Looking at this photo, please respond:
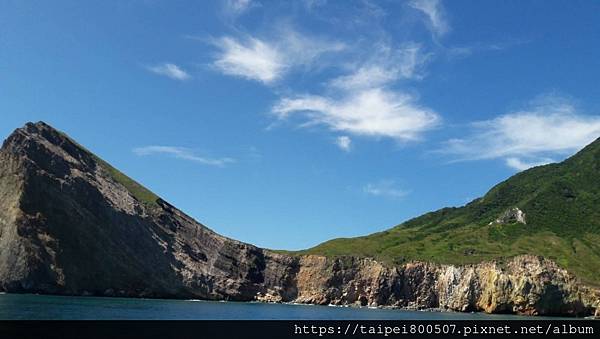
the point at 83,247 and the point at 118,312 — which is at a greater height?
the point at 83,247

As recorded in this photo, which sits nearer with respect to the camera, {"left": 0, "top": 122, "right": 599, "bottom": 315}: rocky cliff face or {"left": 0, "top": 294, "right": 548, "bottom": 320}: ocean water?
{"left": 0, "top": 294, "right": 548, "bottom": 320}: ocean water

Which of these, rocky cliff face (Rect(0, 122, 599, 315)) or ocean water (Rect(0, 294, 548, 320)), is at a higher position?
rocky cliff face (Rect(0, 122, 599, 315))

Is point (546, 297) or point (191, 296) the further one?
point (191, 296)

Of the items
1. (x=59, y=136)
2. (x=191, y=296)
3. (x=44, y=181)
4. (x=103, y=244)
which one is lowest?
(x=191, y=296)

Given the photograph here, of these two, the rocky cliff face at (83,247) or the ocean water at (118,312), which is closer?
the ocean water at (118,312)

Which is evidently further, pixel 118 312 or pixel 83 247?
pixel 83 247

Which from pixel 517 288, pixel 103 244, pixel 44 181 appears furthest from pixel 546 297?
pixel 44 181

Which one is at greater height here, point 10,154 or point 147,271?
point 10,154

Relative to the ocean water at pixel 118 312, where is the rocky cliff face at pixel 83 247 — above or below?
above
